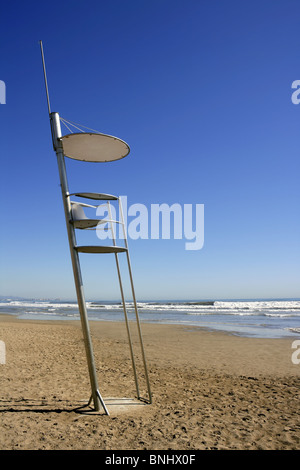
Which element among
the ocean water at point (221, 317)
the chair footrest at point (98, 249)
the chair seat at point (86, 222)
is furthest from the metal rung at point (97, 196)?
the ocean water at point (221, 317)

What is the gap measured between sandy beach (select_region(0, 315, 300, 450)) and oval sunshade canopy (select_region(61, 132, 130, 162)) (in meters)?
4.50

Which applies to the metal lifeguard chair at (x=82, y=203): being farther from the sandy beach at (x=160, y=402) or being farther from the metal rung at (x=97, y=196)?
the sandy beach at (x=160, y=402)

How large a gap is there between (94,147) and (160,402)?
4906mm

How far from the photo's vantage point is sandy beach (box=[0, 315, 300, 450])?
14.2ft

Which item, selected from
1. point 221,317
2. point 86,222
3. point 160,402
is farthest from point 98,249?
point 221,317

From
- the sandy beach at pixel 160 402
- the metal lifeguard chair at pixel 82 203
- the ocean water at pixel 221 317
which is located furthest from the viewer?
the ocean water at pixel 221 317

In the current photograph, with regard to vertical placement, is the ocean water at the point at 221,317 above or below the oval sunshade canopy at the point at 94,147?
below

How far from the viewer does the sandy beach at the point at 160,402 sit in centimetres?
432

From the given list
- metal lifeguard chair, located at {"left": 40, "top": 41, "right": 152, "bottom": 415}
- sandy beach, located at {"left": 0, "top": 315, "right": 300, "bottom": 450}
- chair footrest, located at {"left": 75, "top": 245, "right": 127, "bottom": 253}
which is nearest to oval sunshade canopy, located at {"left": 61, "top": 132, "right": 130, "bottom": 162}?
metal lifeguard chair, located at {"left": 40, "top": 41, "right": 152, "bottom": 415}

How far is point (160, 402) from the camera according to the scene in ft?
19.7

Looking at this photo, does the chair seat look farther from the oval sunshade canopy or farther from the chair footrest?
the oval sunshade canopy

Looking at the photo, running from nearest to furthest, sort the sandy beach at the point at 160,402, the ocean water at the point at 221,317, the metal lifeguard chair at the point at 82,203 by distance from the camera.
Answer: the sandy beach at the point at 160,402, the metal lifeguard chair at the point at 82,203, the ocean water at the point at 221,317

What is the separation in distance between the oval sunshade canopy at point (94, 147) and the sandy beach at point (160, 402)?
4496 mm
